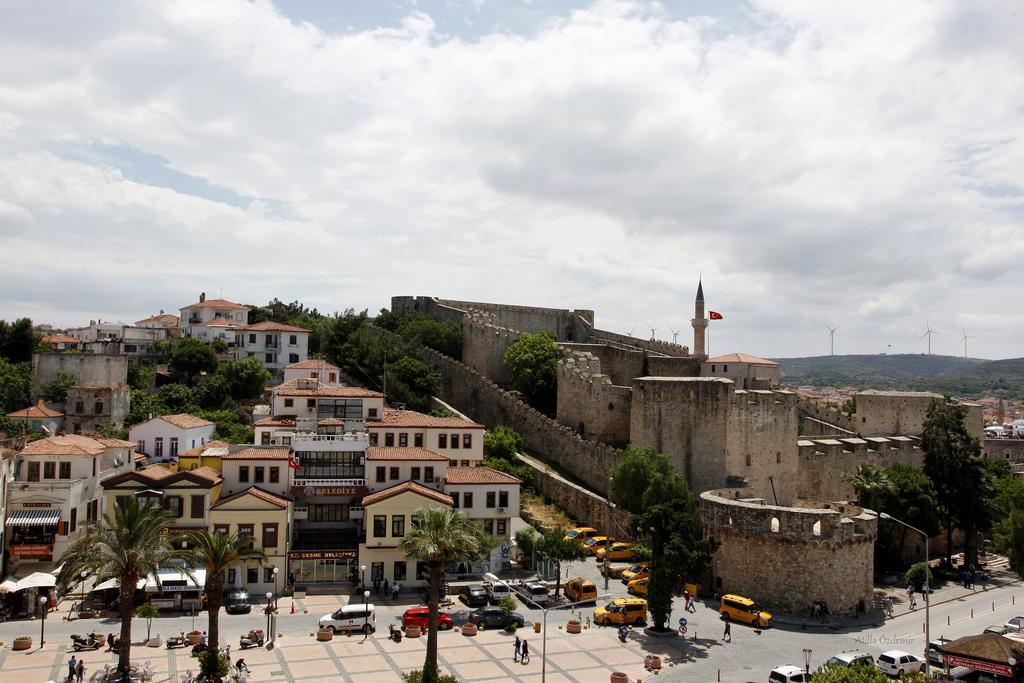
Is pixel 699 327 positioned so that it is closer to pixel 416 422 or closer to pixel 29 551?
pixel 416 422

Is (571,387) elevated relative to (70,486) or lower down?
elevated

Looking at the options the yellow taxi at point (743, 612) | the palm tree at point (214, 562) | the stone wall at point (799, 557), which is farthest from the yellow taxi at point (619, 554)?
the palm tree at point (214, 562)

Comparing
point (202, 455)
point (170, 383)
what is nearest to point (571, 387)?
point (202, 455)

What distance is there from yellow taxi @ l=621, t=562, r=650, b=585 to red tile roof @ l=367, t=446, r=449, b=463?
10.5 m

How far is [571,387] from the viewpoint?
57438 mm

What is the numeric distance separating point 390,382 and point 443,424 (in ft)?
47.7

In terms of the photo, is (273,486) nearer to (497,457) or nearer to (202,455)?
(202,455)

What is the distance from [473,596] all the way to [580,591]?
4743 millimetres

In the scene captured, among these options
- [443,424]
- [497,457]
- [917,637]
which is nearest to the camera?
[917,637]

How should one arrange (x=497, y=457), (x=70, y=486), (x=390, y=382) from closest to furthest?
(x=70, y=486), (x=497, y=457), (x=390, y=382)

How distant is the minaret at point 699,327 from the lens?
66375 millimetres

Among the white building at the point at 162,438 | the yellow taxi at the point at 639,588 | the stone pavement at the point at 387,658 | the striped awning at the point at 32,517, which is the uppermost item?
the white building at the point at 162,438

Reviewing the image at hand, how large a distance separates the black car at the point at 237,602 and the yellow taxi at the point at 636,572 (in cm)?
1700

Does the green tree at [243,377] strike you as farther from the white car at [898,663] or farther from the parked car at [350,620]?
the white car at [898,663]
